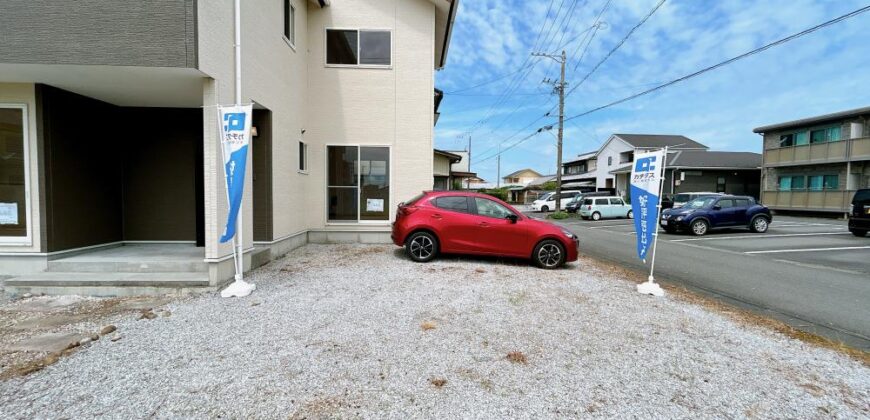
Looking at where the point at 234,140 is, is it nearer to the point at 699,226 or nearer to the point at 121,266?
the point at 121,266

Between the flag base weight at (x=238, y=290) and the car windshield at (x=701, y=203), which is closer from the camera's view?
the flag base weight at (x=238, y=290)

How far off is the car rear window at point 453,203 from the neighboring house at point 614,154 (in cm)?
3394

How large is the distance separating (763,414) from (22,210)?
9.07 m

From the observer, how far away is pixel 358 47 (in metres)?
9.50

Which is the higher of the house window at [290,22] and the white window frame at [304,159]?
the house window at [290,22]

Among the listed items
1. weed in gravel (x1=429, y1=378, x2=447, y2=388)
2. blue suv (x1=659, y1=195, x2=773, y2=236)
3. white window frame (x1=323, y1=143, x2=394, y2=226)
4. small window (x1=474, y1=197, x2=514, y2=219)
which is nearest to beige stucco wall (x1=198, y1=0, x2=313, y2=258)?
Answer: white window frame (x1=323, y1=143, x2=394, y2=226)

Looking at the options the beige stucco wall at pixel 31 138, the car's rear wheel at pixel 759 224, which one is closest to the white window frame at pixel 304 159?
the beige stucco wall at pixel 31 138

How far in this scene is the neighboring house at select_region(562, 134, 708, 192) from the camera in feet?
130

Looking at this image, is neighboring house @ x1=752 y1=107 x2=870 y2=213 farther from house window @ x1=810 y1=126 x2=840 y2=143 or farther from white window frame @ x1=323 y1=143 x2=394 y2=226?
white window frame @ x1=323 y1=143 x2=394 y2=226

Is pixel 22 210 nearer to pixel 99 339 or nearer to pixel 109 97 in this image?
pixel 109 97

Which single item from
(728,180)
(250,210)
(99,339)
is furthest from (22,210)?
(728,180)

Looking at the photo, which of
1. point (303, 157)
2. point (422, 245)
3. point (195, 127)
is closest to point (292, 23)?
point (303, 157)

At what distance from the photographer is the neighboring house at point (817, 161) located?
20.0m

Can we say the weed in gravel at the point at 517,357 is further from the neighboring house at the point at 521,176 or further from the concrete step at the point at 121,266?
the neighboring house at the point at 521,176
